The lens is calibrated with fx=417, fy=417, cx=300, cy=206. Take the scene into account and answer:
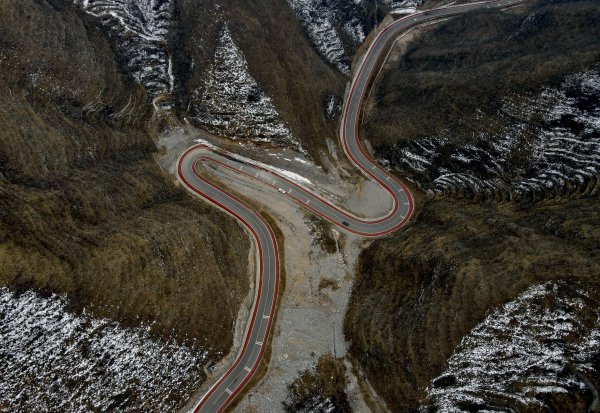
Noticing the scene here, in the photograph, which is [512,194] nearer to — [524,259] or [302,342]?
[524,259]

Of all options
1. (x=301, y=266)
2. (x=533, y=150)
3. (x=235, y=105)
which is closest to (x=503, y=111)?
(x=533, y=150)

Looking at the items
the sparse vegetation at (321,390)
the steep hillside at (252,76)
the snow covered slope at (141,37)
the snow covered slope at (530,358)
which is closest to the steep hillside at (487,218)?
the snow covered slope at (530,358)

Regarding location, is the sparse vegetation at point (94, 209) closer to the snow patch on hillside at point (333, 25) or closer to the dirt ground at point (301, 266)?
the dirt ground at point (301, 266)

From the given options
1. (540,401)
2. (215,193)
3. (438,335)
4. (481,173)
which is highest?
(215,193)

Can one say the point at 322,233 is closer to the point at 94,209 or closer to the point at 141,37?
the point at 94,209

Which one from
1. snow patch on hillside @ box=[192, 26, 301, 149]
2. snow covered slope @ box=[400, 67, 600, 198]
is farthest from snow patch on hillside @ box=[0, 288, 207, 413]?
snow covered slope @ box=[400, 67, 600, 198]

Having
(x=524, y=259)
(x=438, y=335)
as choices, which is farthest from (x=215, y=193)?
(x=524, y=259)
